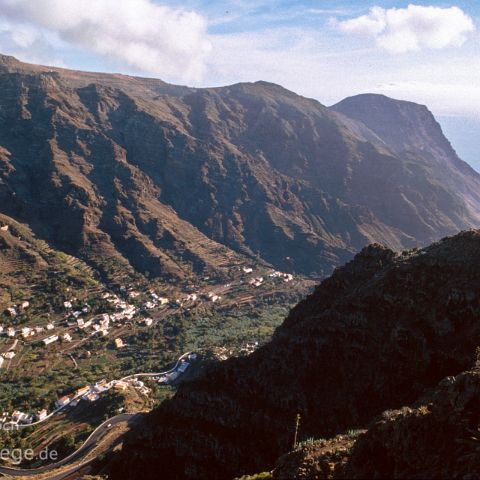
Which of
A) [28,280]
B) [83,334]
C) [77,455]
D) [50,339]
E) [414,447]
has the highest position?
[28,280]

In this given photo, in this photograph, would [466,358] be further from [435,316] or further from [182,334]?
[182,334]

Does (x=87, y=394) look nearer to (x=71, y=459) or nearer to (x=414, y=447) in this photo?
(x=71, y=459)

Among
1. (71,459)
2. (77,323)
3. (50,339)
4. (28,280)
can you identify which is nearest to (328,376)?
(71,459)

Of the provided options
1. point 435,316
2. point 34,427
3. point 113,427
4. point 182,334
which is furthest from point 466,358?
point 182,334

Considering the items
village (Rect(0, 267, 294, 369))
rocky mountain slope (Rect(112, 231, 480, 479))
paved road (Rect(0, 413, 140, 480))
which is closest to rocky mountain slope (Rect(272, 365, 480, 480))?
rocky mountain slope (Rect(112, 231, 480, 479))

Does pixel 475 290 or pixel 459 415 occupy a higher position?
pixel 475 290

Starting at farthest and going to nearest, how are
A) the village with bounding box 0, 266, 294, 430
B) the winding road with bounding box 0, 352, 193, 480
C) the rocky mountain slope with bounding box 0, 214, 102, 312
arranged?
→ the rocky mountain slope with bounding box 0, 214, 102, 312 → the village with bounding box 0, 266, 294, 430 → the winding road with bounding box 0, 352, 193, 480

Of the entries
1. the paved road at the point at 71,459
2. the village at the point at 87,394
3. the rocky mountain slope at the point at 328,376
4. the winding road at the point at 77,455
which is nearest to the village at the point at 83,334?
the village at the point at 87,394

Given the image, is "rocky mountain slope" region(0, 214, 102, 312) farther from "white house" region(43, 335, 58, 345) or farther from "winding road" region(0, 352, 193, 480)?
"winding road" region(0, 352, 193, 480)
